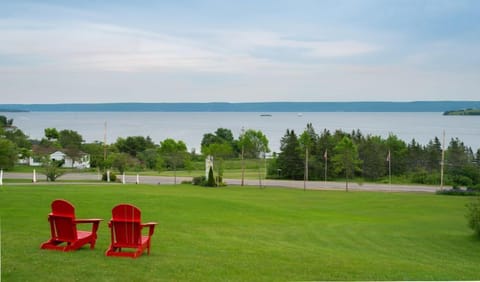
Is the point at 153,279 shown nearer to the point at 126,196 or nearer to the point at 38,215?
the point at 38,215

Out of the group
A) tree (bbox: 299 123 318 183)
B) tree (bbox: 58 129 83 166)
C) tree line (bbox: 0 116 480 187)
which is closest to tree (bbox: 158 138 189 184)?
tree line (bbox: 0 116 480 187)

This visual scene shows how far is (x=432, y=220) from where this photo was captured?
2403 cm

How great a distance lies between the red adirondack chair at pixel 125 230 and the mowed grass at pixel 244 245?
0.88 ft

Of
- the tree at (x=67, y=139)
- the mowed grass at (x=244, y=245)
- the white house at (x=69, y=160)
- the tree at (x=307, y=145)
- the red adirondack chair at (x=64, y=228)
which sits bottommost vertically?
the mowed grass at (x=244, y=245)

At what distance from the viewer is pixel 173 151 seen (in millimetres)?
57438

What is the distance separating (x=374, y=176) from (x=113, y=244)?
175ft

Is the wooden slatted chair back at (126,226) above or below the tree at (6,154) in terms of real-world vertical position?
below

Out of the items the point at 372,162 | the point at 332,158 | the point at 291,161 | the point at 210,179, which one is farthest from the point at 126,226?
the point at 372,162

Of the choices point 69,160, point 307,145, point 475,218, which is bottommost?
point 475,218

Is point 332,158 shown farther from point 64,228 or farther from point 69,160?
point 64,228

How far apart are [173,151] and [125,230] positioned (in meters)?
47.9

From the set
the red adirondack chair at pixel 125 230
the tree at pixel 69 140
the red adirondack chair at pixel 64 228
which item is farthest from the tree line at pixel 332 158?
the red adirondack chair at pixel 125 230

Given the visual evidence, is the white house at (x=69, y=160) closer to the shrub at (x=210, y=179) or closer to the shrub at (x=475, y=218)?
the shrub at (x=210, y=179)

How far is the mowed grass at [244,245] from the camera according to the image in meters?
8.70
